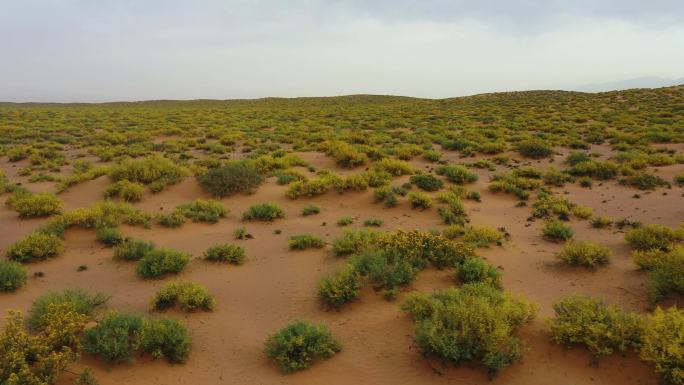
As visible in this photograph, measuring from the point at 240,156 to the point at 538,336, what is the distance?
1618 centimetres

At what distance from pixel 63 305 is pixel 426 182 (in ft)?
32.9

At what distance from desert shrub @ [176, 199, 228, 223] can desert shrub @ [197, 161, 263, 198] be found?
0.96 m

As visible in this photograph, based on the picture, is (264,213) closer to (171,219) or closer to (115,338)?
(171,219)

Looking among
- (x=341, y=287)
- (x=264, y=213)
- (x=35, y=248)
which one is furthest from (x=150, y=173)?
(x=341, y=287)

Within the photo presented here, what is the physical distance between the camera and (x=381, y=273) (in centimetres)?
701

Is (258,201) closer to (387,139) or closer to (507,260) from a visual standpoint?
(507,260)

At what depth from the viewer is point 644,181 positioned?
42.9ft

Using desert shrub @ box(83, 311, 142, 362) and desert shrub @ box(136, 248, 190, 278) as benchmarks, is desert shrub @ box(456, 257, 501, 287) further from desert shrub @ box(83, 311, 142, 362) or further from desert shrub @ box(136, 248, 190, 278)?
desert shrub @ box(136, 248, 190, 278)

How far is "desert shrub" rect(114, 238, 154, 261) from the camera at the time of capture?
8.54 meters

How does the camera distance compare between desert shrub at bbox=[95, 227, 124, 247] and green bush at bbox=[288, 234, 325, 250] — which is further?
desert shrub at bbox=[95, 227, 124, 247]

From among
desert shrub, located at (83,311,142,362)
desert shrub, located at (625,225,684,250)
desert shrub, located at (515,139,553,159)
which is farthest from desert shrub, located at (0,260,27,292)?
desert shrub, located at (515,139,553,159)

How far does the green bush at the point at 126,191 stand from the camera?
1245 centimetres

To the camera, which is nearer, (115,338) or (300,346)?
(115,338)

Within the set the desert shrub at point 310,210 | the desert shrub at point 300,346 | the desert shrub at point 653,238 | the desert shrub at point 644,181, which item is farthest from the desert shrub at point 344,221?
the desert shrub at point 644,181
